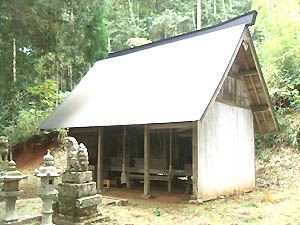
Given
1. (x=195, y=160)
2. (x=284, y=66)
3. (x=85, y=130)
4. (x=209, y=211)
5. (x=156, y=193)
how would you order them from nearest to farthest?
(x=209, y=211) < (x=195, y=160) < (x=156, y=193) < (x=85, y=130) < (x=284, y=66)

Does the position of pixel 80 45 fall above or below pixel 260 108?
above

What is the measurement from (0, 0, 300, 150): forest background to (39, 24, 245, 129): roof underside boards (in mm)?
1190

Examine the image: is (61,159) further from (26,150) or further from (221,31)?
(221,31)

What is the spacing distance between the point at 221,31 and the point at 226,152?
182 inches

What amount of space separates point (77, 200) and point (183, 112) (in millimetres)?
3460

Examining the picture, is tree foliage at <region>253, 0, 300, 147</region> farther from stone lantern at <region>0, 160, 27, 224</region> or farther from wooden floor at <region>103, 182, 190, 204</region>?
stone lantern at <region>0, 160, 27, 224</region>

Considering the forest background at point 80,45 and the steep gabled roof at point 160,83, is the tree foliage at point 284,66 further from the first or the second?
the steep gabled roof at point 160,83

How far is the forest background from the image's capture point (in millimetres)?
8945

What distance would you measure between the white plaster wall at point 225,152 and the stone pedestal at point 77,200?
11.5 ft

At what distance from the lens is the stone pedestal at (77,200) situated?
6.09 meters

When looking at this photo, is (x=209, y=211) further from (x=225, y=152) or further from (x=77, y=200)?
(x=77, y=200)

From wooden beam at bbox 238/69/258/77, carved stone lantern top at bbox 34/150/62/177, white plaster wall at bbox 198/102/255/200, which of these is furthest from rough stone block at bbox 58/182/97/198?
wooden beam at bbox 238/69/258/77

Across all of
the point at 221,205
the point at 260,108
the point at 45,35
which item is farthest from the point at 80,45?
the point at 260,108

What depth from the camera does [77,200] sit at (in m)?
6.08
